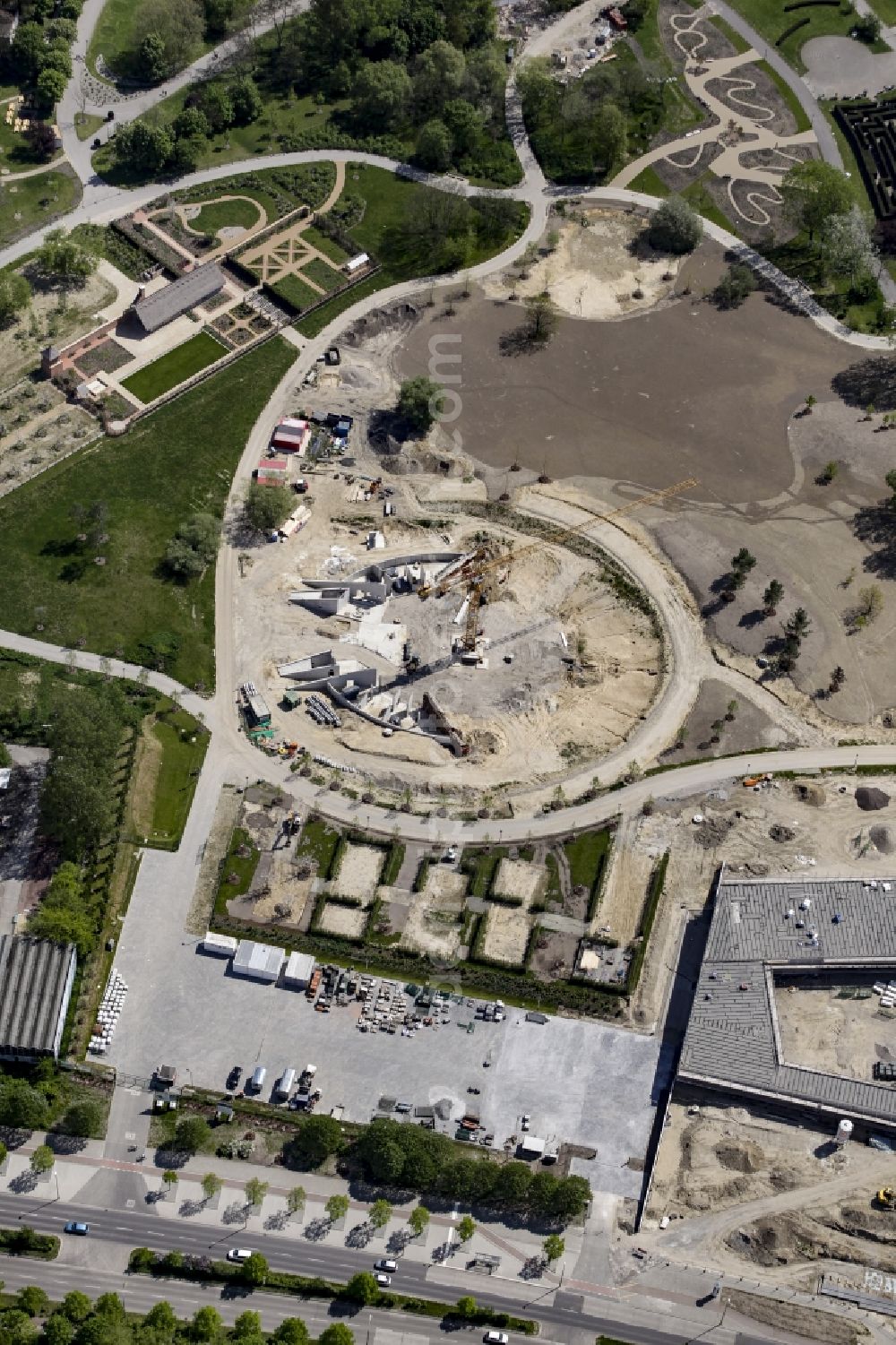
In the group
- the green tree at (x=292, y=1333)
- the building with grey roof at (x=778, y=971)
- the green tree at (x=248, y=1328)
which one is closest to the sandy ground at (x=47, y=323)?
the building with grey roof at (x=778, y=971)

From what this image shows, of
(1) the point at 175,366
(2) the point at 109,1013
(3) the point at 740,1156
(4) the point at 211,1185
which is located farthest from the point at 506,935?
(1) the point at 175,366

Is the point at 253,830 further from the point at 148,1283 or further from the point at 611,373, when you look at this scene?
the point at 611,373

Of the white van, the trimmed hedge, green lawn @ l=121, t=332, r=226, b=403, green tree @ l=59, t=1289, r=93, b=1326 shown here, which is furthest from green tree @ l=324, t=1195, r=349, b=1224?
green lawn @ l=121, t=332, r=226, b=403

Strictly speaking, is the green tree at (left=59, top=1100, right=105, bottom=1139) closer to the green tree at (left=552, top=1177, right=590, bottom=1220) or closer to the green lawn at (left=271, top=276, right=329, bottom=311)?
the green tree at (left=552, top=1177, right=590, bottom=1220)

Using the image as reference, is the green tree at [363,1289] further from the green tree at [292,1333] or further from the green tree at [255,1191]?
the green tree at [255,1191]

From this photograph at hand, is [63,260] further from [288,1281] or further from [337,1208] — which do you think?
[288,1281]
